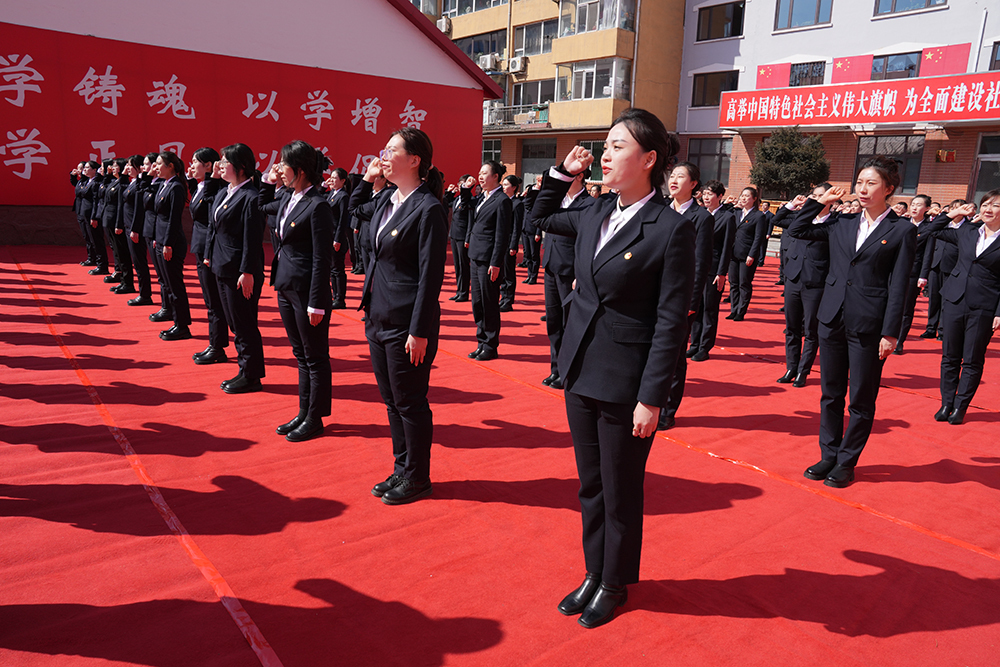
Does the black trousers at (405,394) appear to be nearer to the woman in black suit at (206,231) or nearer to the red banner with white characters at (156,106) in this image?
the woman in black suit at (206,231)

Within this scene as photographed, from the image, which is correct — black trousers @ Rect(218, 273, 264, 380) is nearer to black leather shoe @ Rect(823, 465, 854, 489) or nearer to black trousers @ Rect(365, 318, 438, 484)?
black trousers @ Rect(365, 318, 438, 484)

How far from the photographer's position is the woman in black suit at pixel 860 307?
3.65m

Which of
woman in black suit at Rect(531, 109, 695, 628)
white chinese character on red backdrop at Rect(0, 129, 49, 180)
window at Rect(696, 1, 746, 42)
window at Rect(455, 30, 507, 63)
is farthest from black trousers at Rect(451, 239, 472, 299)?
window at Rect(455, 30, 507, 63)

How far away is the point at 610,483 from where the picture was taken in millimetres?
2389

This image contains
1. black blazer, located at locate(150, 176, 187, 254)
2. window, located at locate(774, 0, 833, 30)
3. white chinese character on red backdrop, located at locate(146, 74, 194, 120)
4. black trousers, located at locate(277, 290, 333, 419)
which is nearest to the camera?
black trousers, located at locate(277, 290, 333, 419)

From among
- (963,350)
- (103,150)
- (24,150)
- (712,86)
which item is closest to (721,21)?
(712,86)

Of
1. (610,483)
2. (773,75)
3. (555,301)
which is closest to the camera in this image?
(610,483)

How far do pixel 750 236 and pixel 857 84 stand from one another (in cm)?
1417

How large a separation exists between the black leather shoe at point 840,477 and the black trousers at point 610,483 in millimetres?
1962

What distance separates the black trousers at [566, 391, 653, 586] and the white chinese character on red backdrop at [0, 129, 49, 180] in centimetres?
1474

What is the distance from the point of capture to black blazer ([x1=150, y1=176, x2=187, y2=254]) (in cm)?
631

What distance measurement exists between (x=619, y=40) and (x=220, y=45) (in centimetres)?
1593

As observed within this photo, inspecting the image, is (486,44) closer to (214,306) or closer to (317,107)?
(317,107)

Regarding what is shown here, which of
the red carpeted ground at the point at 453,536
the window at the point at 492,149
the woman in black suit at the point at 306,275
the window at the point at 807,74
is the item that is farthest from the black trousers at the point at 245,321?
the window at the point at 492,149
